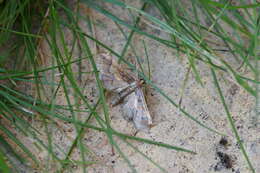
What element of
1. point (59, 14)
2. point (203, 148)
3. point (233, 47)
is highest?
point (233, 47)

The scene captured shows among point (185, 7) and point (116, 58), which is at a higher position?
point (185, 7)

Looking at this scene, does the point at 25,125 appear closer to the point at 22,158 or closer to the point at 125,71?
the point at 22,158

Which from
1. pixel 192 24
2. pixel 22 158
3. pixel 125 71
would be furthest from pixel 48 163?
pixel 192 24
